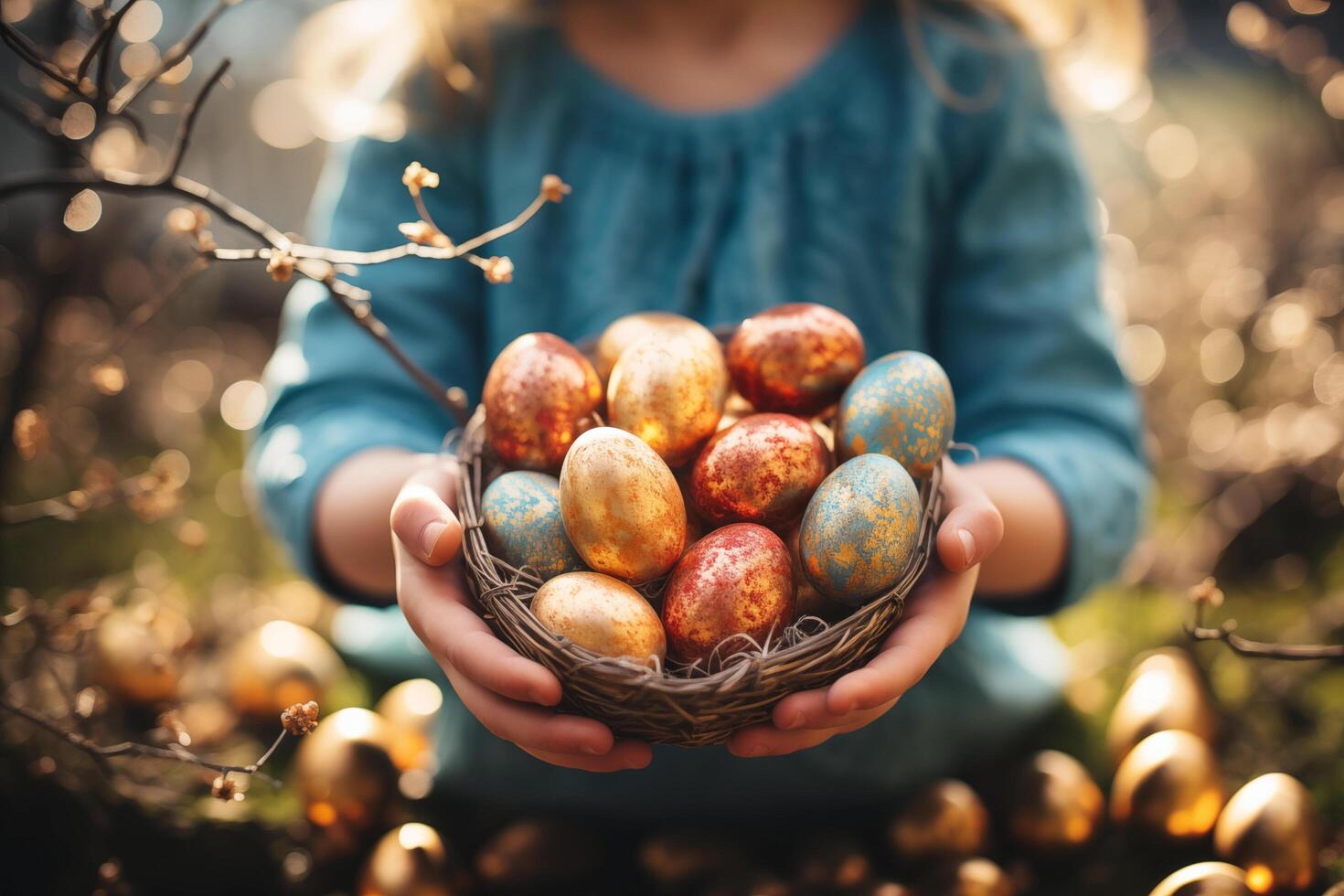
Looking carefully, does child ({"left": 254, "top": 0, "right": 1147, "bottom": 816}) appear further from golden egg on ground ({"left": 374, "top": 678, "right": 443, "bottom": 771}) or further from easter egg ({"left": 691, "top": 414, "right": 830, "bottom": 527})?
easter egg ({"left": 691, "top": 414, "right": 830, "bottom": 527})

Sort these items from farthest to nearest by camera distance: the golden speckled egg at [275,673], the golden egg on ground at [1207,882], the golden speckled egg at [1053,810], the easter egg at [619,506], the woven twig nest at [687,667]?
the golden speckled egg at [275,673], the golden speckled egg at [1053,810], the golden egg on ground at [1207,882], the easter egg at [619,506], the woven twig nest at [687,667]

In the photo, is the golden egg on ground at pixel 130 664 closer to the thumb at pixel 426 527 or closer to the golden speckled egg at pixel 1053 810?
the thumb at pixel 426 527

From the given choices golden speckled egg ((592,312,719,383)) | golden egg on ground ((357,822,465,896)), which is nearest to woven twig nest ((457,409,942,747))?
golden speckled egg ((592,312,719,383))

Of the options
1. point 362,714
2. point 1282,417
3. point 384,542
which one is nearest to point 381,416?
point 384,542

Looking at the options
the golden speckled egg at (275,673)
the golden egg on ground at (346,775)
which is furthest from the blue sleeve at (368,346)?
the golden speckled egg at (275,673)

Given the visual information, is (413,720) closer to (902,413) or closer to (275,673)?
(275,673)

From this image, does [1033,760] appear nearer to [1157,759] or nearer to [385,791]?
[1157,759]

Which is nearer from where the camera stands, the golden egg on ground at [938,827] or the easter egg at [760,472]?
the easter egg at [760,472]

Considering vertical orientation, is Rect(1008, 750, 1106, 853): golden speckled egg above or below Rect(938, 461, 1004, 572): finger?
below

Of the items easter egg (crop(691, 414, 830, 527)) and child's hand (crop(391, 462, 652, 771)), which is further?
easter egg (crop(691, 414, 830, 527))
